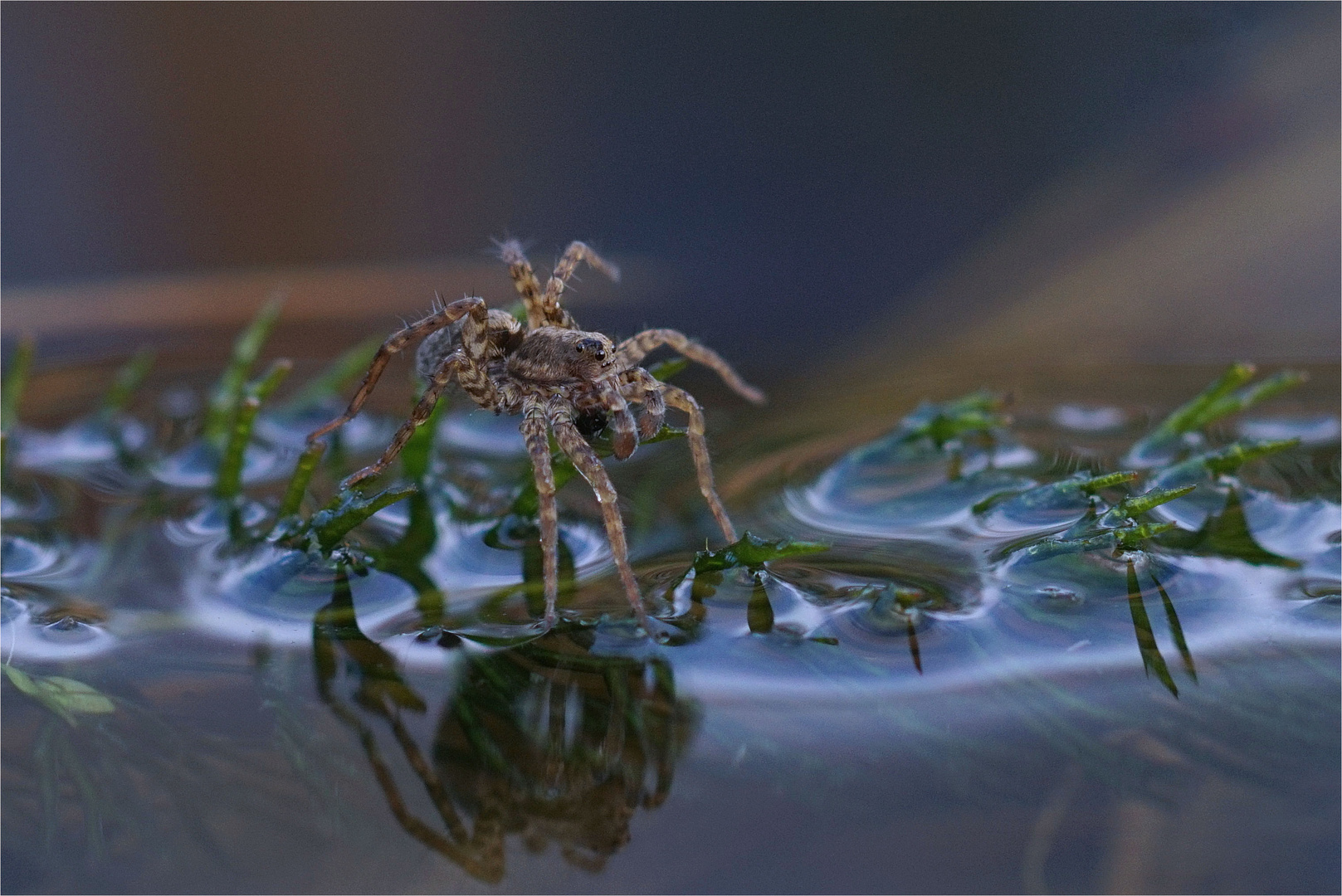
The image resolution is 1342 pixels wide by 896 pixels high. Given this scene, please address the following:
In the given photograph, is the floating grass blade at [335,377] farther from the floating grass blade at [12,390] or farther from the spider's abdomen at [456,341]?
the floating grass blade at [12,390]

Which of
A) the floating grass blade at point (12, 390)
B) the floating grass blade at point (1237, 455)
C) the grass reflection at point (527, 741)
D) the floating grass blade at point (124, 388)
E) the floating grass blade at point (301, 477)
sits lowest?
the grass reflection at point (527, 741)

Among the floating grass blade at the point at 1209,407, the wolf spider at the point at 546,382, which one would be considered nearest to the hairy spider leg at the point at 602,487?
the wolf spider at the point at 546,382

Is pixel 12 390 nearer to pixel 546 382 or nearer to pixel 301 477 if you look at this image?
pixel 301 477

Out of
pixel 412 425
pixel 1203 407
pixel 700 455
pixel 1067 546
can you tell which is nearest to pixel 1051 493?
pixel 1067 546

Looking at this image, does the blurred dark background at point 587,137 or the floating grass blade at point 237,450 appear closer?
the floating grass blade at point 237,450

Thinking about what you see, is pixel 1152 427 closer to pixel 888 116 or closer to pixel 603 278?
pixel 888 116

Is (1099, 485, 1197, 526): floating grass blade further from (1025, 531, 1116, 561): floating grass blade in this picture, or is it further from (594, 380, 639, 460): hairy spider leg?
(594, 380, 639, 460): hairy spider leg

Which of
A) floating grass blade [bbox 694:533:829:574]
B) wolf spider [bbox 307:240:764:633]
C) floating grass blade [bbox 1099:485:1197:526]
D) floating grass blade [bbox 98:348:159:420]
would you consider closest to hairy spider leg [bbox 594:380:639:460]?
wolf spider [bbox 307:240:764:633]

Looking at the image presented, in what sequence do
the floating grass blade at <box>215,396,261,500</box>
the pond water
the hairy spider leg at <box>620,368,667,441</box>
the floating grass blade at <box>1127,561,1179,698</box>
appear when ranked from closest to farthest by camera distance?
the pond water, the floating grass blade at <box>1127,561,1179,698</box>, the floating grass blade at <box>215,396,261,500</box>, the hairy spider leg at <box>620,368,667,441</box>

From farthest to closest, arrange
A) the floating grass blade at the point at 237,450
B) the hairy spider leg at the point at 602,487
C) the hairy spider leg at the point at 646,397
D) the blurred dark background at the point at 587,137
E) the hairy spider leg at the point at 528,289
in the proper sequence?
the blurred dark background at the point at 587,137
the hairy spider leg at the point at 528,289
the hairy spider leg at the point at 646,397
the floating grass blade at the point at 237,450
the hairy spider leg at the point at 602,487
